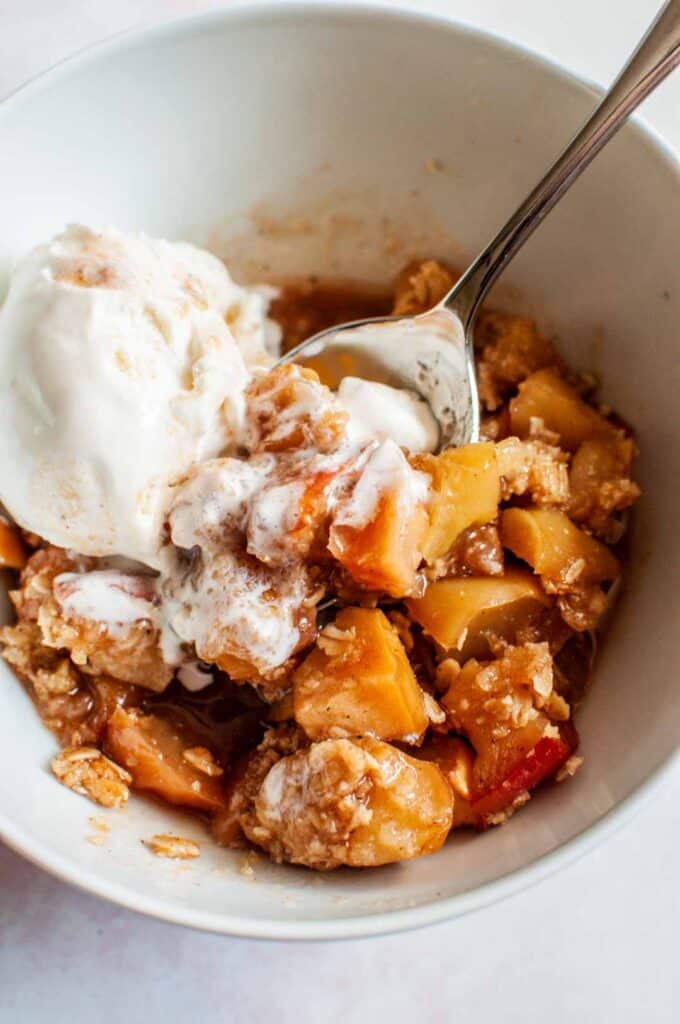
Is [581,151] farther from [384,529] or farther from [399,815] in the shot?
[399,815]

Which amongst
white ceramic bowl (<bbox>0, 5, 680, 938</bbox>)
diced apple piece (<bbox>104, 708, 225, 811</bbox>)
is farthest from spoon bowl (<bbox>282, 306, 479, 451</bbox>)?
diced apple piece (<bbox>104, 708, 225, 811</bbox>)

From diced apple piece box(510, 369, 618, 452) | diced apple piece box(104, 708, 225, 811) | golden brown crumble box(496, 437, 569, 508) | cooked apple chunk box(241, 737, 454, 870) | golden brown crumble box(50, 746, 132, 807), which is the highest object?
diced apple piece box(510, 369, 618, 452)

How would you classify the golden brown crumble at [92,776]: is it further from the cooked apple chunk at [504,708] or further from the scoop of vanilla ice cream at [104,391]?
the cooked apple chunk at [504,708]

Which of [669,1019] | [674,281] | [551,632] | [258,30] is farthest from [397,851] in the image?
[258,30]

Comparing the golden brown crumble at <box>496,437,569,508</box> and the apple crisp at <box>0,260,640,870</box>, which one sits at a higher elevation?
the golden brown crumble at <box>496,437,569,508</box>

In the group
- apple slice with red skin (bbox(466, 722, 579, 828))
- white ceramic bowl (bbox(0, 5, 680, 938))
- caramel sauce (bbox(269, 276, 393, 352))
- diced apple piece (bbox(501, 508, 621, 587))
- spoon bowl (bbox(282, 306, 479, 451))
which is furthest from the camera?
caramel sauce (bbox(269, 276, 393, 352))

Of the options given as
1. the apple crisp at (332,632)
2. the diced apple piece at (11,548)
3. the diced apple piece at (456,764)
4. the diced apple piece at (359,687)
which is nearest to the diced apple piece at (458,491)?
the apple crisp at (332,632)

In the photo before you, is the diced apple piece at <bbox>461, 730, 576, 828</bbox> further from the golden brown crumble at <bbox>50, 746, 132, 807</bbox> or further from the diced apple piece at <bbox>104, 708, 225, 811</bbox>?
the golden brown crumble at <bbox>50, 746, 132, 807</bbox>
